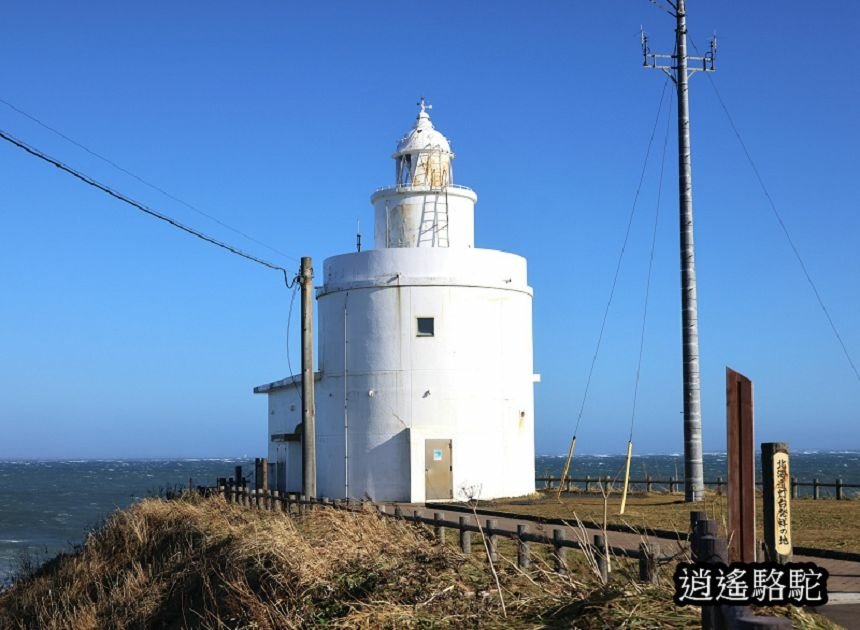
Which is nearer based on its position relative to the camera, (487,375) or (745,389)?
(745,389)

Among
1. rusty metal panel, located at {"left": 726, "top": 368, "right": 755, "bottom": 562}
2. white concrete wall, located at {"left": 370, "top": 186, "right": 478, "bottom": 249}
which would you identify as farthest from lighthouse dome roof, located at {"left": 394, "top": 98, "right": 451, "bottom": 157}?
rusty metal panel, located at {"left": 726, "top": 368, "right": 755, "bottom": 562}

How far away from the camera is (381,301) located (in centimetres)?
2648

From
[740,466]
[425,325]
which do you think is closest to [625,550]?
[740,466]

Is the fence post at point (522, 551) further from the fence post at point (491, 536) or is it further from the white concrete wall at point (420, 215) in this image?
the white concrete wall at point (420, 215)

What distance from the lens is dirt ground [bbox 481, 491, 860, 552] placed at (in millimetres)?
16281

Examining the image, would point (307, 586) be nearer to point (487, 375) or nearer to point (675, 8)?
point (487, 375)

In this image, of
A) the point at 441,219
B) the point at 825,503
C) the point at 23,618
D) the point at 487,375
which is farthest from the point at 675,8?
the point at 23,618

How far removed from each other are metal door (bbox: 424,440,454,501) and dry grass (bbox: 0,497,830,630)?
583 centimetres

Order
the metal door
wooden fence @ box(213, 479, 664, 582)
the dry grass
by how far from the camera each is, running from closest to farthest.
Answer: the dry grass
wooden fence @ box(213, 479, 664, 582)
the metal door

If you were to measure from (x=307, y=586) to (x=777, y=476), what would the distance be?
15.0ft

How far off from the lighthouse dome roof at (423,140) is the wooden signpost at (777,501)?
792 inches

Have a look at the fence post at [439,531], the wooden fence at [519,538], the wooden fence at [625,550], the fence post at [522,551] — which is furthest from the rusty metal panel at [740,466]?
the fence post at [439,531]

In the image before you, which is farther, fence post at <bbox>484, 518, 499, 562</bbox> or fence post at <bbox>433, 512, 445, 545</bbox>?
fence post at <bbox>433, 512, 445, 545</bbox>

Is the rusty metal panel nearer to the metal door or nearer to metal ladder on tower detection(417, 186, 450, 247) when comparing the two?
the metal door
